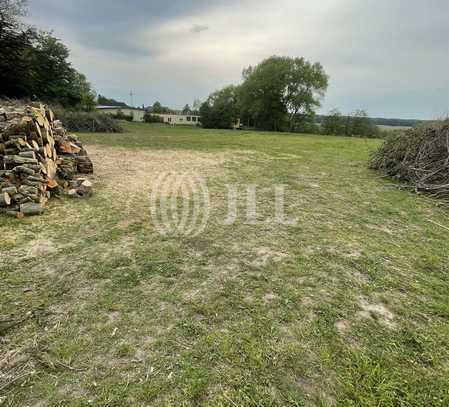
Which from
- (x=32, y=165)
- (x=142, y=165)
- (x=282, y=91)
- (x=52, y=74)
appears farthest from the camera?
(x=282, y=91)

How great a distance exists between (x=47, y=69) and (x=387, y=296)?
2869cm

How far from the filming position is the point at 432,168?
5.28 metres

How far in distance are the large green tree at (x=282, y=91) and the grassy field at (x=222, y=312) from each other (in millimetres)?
30778

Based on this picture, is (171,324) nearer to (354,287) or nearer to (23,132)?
(354,287)

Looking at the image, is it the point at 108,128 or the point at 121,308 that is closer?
the point at 121,308

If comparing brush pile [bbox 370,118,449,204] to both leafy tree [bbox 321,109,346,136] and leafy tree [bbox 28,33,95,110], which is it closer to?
leafy tree [bbox 28,33,95,110]

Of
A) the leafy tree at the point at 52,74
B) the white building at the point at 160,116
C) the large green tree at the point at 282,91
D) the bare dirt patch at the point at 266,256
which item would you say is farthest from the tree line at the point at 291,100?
the bare dirt patch at the point at 266,256

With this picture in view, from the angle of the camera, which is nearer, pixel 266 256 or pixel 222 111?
pixel 266 256

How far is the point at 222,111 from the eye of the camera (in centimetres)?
4084

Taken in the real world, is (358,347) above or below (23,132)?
below

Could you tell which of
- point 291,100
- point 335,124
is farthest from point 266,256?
point 335,124

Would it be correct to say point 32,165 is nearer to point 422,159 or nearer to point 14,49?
point 422,159

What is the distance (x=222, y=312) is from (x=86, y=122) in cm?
1602

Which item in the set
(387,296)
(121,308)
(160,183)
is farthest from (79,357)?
(160,183)
